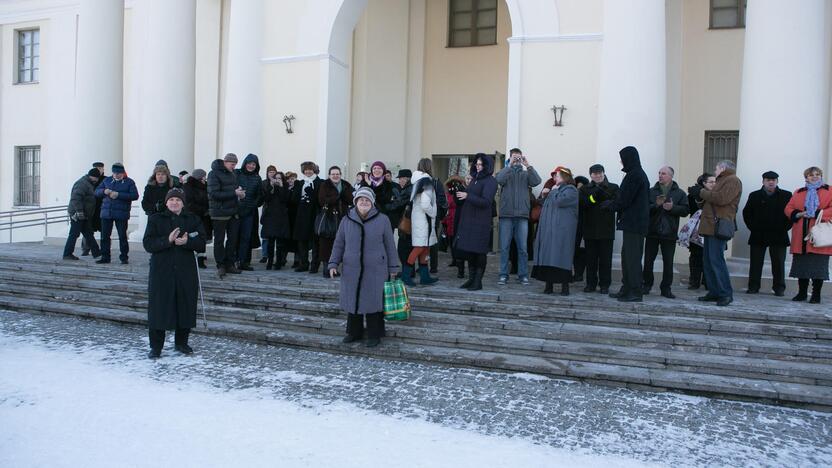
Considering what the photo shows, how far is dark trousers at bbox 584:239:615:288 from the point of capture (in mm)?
8523

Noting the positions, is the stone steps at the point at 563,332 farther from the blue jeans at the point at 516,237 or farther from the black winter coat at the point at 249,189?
the black winter coat at the point at 249,189

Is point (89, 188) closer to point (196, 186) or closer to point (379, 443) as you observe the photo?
point (196, 186)

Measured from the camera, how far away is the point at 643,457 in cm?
449

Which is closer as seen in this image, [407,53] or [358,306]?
[358,306]

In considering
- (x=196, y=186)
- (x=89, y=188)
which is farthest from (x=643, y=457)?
(x=89, y=188)

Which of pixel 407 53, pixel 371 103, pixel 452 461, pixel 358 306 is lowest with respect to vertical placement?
pixel 452 461

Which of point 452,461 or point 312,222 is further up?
point 312,222

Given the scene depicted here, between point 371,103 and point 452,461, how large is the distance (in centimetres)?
1273

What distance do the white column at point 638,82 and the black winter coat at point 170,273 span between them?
633 cm

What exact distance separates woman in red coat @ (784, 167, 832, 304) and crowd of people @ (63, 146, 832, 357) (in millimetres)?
15

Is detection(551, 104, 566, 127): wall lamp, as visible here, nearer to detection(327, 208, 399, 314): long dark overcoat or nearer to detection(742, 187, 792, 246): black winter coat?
detection(742, 187, 792, 246): black winter coat

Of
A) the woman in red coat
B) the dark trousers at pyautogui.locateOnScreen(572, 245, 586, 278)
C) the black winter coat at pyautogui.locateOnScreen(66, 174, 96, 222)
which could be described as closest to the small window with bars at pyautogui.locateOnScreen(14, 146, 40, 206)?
the black winter coat at pyautogui.locateOnScreen(66, 174, 96, 222)

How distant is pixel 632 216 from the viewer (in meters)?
7.82

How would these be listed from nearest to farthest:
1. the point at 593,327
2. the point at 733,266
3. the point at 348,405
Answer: the point at 348,405 < the point at 593,327 < the point at 733,266
